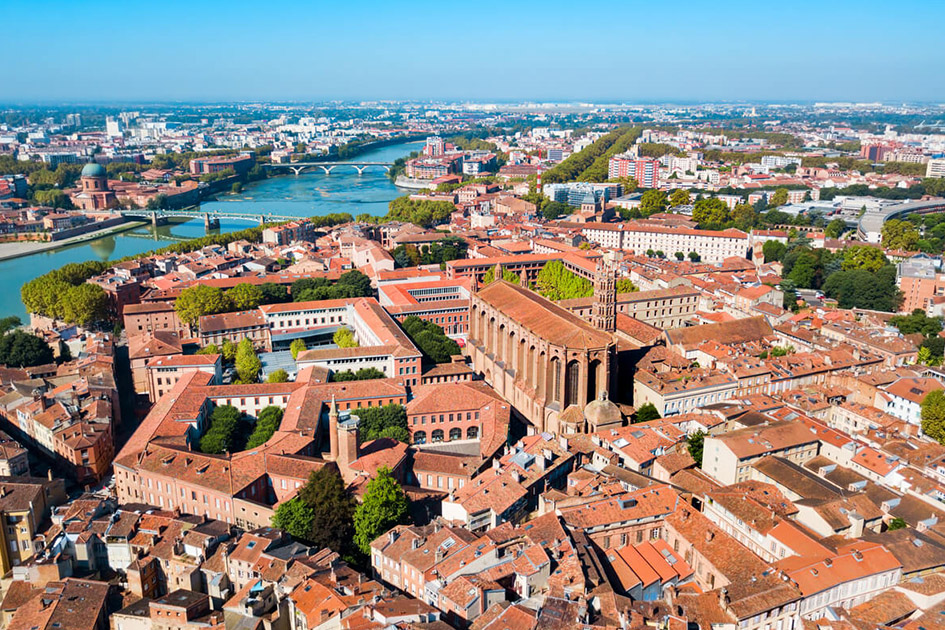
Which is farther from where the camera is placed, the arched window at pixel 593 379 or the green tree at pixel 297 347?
the green tree at pixel 297 347

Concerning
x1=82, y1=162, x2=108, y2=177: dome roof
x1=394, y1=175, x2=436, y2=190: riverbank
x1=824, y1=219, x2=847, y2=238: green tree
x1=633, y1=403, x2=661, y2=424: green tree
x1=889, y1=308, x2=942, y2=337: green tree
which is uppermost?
x1=82, y1=162, x2=108, y2=177: dome roof

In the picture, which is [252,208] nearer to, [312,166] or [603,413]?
[312,166]

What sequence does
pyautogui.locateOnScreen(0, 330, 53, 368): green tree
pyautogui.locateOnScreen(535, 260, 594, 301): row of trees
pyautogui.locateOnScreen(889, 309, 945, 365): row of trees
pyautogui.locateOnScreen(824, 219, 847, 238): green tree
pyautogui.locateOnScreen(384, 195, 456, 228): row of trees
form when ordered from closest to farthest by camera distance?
pyautogui.locateOnScreen(889, 309, 945, 365): row of trees
pyautogui.locateOnScreen(0, 330, 53, 368): green tree
pyautogui.locateOnScreen(535, 260, 594, 301): row of trees
pyautogui.locateOnScreen(824, 219, 847, 238): green tree
pyautogui.locateOnScreen(384, 195, 456, 228): row of trees

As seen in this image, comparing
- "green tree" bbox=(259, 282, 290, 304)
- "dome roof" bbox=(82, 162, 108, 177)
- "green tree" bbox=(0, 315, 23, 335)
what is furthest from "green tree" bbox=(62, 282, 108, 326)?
"dome roof" bbox=(82, 162, 108, 177)

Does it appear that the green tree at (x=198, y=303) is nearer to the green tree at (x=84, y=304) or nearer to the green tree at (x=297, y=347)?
the green tree at (x=84, y=304)

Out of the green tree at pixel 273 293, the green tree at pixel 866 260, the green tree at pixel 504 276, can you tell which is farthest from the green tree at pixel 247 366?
the green tree at pixel 866 260

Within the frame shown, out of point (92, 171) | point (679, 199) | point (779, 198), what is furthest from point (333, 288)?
point (92, 171)

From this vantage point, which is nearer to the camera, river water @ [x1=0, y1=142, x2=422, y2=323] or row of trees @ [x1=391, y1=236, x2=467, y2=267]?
row of trees @ [x1=391, y1=236, x2=467, y2=267]

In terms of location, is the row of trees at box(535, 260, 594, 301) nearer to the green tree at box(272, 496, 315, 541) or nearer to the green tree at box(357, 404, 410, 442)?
the green tree at box(357, 404, 410, 442)
